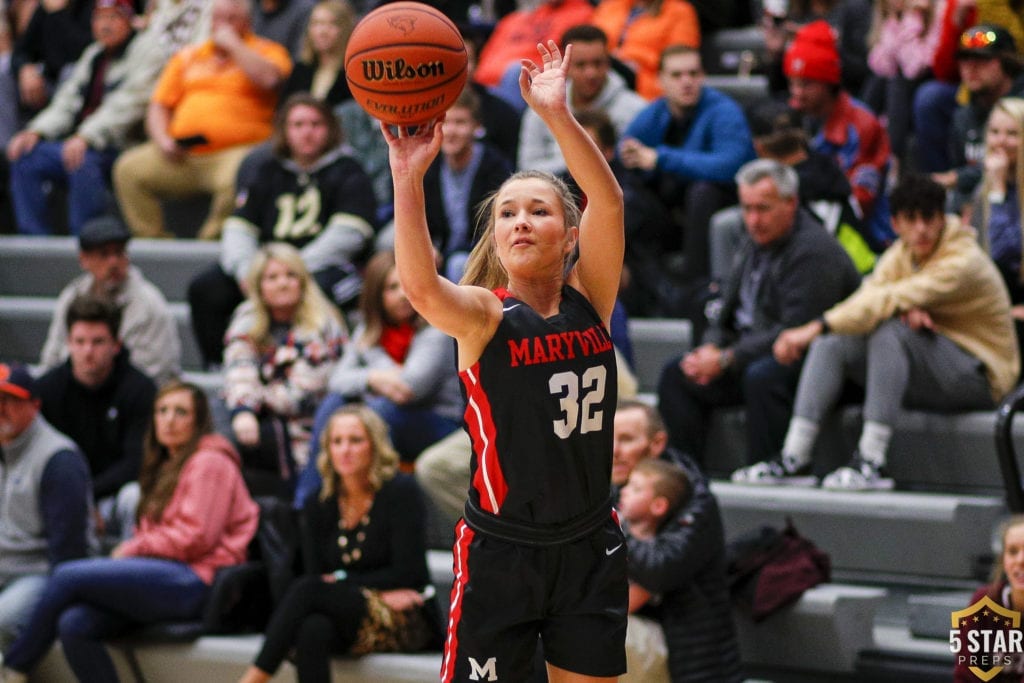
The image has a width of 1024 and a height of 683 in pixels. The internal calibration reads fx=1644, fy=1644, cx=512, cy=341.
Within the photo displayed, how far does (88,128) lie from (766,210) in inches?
167

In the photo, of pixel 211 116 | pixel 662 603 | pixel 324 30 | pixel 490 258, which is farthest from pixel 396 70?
pixel 211 116

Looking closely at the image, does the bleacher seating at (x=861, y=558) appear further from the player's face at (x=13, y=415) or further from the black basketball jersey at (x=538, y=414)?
the black basketball jersey at (x=538, y=414)

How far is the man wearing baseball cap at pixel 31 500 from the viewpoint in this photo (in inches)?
246

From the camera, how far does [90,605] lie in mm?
6055

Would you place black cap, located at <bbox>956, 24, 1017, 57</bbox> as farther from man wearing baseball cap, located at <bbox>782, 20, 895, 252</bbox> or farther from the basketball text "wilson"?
the basketball text "wilson"

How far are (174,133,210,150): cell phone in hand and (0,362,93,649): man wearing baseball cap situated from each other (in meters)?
2.39

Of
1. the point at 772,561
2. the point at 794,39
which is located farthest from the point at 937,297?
the point at 794,39

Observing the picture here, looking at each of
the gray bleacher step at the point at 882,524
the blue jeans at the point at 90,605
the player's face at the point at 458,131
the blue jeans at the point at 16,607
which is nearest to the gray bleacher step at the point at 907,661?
the gray bleacher step at the point at 882,524

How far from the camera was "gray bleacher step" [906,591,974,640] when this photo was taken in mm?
5543

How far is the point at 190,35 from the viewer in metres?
9.00

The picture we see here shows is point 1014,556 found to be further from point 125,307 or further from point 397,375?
point 125,307

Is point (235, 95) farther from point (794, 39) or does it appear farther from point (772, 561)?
point (772, 561)

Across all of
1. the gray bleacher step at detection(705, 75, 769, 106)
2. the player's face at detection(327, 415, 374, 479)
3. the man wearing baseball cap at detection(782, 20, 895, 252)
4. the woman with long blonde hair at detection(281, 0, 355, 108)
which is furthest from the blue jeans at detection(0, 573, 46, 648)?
the gray bleacher step at detection(705, 75, 769, 106)

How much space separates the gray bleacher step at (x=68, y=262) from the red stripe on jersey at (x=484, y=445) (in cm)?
493
